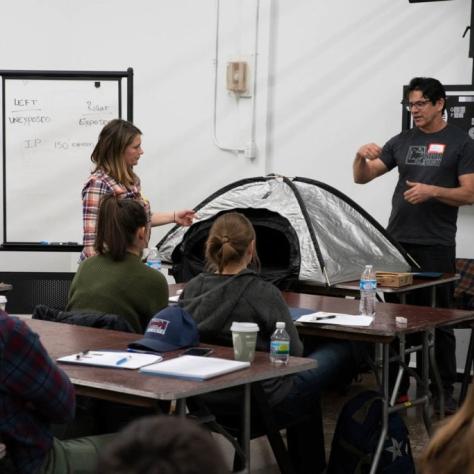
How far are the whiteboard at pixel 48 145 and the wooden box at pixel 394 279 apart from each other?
2.43m

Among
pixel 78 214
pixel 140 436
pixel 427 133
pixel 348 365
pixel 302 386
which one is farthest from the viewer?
pixel 78 214

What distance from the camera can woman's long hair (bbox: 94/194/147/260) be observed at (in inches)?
151

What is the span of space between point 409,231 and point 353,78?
5.13 ft

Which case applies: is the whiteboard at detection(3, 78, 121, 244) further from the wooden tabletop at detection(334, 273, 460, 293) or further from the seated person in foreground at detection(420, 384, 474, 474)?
the seated person in foreground at detection(420, 384, 474, 474)

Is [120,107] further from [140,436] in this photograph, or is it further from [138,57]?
[140,436]

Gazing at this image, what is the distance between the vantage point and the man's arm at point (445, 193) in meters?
5.23

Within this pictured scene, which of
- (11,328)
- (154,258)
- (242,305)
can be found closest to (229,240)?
(242,305)

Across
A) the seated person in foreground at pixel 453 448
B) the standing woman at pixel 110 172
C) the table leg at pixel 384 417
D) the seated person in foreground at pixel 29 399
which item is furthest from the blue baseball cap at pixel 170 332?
the standing woman at pixel 110 172

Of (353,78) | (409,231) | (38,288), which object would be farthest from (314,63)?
(38,288)

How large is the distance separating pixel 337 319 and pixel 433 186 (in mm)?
1511

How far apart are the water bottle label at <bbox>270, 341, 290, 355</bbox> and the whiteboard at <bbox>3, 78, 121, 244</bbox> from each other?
379cm

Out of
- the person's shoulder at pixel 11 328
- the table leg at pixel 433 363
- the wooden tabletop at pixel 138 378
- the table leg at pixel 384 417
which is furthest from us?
the table leg at pixel 433 363

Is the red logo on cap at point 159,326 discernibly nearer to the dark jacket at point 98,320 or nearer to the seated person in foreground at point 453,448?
the dark jacket at point 98,320

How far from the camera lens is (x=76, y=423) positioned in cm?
369
